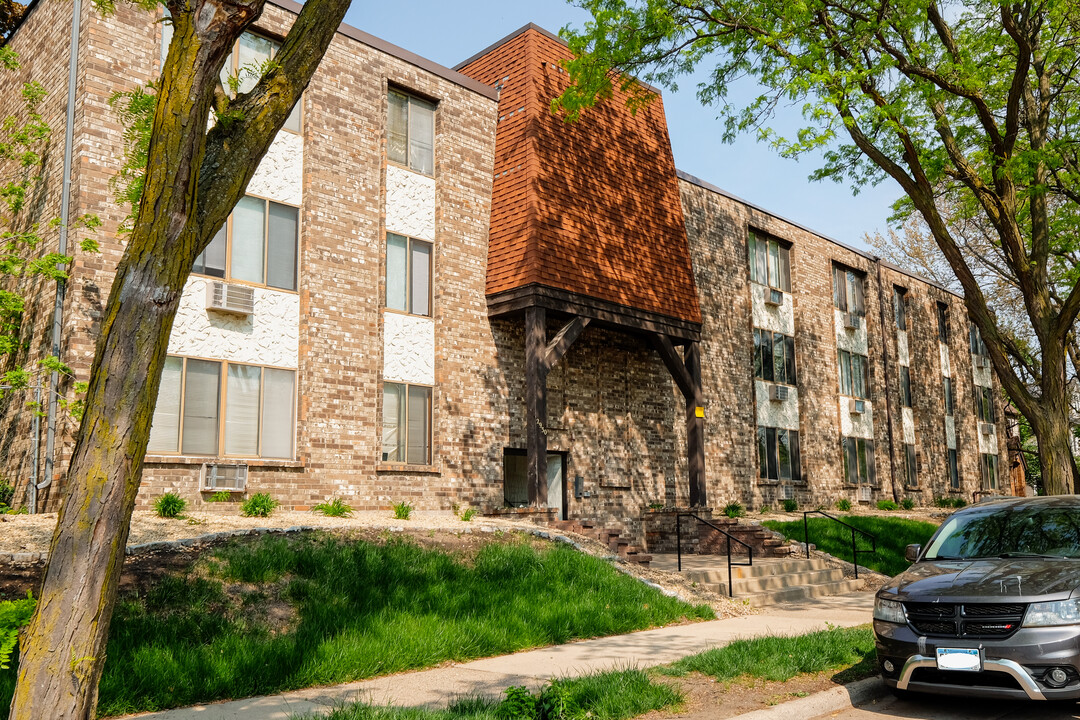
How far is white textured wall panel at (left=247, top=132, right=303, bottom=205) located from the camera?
15.4 metres

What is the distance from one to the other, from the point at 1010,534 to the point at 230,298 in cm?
1191

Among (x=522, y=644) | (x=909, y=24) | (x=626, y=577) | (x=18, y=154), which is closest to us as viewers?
(x=522, y=644)

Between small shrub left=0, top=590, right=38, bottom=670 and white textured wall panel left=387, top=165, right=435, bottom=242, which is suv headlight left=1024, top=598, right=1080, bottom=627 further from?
white textured wall panel left=387, top=165, right=435, bottom=242

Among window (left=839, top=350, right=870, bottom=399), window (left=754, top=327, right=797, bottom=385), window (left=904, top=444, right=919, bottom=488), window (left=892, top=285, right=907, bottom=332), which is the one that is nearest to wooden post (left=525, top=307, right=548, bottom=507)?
window (left=754, top=327, right=797, bottom=385)

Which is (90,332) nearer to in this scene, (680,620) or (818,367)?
(680,620)

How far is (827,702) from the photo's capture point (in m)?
6.86

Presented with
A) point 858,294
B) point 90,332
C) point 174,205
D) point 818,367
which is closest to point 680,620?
point 174,205

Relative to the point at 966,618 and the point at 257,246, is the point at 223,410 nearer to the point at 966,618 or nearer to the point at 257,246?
the point at 257,246

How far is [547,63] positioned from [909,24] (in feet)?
26.8

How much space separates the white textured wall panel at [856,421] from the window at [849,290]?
333cm

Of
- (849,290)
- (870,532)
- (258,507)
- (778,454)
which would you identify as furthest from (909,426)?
(258,507)

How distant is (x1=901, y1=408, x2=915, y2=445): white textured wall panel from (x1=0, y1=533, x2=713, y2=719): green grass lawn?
23.1 meters

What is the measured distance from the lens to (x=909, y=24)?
13.5m

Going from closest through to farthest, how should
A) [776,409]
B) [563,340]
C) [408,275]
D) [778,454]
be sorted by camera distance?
1. [408,275]
2. [563,340]
3. [778,454]
4. [776,409]
